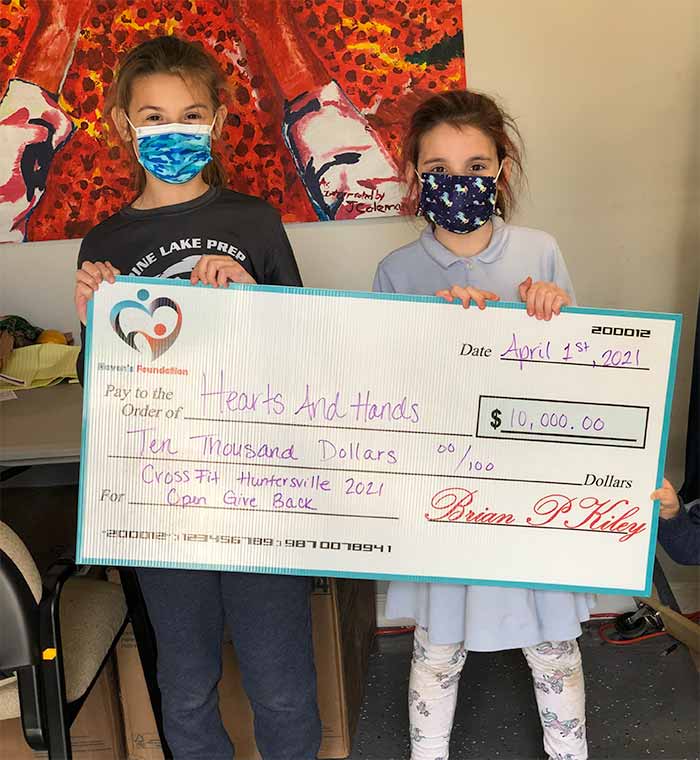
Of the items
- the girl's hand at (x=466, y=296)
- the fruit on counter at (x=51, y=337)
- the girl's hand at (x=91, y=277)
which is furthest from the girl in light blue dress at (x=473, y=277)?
the fruit on counter at (x=51, y=337)

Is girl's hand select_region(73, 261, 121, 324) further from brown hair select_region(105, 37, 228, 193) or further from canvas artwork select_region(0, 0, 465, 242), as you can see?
canvas artwork select_region(0, 0, 465, 242)

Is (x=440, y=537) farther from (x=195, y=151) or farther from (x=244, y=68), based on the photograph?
(x=244, y=68)

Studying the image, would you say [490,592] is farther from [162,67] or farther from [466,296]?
[162,67]

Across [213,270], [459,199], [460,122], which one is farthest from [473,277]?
[213,270]

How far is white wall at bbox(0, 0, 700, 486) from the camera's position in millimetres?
2279

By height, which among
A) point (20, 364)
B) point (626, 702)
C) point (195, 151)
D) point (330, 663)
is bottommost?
point (626, 702)

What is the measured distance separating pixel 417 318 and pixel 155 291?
0.43 m

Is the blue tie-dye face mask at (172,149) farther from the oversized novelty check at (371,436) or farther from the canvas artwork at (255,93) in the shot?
the canvas artwork at (255,93)

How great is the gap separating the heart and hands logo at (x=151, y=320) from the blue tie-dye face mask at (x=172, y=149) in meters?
0.27

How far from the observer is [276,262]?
156 centimetres

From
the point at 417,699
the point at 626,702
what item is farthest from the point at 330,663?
the point at 626,702

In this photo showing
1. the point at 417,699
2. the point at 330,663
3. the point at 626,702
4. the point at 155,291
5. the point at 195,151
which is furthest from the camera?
the point at 626,702

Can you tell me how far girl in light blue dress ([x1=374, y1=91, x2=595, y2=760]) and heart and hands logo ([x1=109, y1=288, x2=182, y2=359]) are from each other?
0.43 m

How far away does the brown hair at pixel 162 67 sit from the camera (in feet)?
5.03
